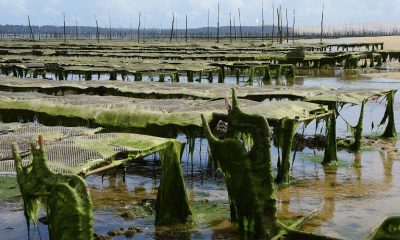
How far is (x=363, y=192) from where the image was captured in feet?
40.9

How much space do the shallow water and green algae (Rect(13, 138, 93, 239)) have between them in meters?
2.77

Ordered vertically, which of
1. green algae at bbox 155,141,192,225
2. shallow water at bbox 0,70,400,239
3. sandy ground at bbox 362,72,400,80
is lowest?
shallow water at bbox 0,70,400,239

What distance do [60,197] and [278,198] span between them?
→ 618 cm

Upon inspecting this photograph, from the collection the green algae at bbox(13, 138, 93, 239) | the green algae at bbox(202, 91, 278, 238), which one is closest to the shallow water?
the green algae at bbox(202, 91, 278, 238)

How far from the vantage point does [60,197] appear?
6719 millimetres

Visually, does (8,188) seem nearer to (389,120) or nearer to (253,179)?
(253,179)

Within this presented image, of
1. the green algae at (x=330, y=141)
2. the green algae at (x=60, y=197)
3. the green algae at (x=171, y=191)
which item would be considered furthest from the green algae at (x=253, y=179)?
the green algae at (x=330, y=141)

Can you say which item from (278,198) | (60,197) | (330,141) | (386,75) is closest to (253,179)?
(278,198)

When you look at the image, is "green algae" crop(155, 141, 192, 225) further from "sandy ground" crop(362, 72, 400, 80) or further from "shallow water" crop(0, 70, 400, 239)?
"sandy ground" crop(362, 72, 400, 80)

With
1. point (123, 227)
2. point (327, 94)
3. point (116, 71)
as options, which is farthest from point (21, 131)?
point (116, 71)

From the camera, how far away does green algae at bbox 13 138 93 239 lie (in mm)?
6648

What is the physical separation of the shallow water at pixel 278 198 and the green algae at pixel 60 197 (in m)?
2.77

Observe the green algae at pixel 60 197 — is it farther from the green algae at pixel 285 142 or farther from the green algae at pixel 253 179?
the green algae at pixel 285 142

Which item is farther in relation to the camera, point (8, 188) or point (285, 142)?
point (8, 188)
